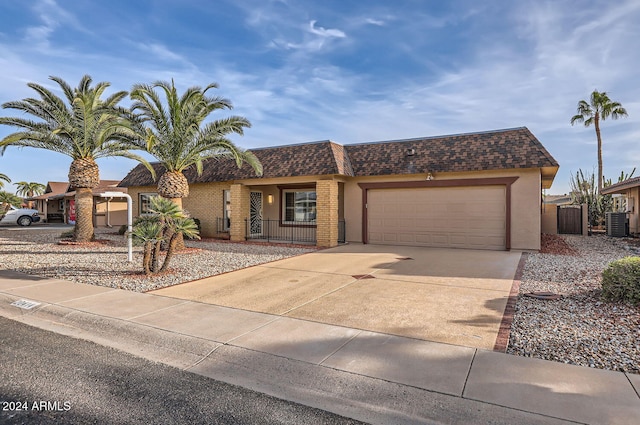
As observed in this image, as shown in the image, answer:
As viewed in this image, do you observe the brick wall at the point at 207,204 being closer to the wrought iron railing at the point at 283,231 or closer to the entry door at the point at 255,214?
the entry door at the point at 255,214

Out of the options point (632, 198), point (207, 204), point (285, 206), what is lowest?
point (285, 206)

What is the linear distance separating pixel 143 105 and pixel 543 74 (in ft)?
48.0

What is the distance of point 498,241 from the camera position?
1360 cm

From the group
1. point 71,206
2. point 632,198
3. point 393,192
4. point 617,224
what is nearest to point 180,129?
point 393,192

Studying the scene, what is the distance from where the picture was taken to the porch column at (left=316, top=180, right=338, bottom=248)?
14.8 metres

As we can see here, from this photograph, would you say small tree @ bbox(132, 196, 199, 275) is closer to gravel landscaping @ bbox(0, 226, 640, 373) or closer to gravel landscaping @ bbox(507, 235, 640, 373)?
gravel landscaping @ bbox(0, 226, 640, 373)

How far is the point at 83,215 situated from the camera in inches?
622

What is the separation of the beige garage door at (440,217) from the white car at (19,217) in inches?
1155

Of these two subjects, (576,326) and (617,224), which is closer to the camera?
(576,326)

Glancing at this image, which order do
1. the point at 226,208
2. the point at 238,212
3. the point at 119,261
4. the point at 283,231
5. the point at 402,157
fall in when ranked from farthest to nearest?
1. the point at 226,208
2. the point at 283,231
3. the point at 238,212
4. the point at 402,157
5. the point at 119,261

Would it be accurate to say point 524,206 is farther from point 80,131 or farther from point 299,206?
point 80,131

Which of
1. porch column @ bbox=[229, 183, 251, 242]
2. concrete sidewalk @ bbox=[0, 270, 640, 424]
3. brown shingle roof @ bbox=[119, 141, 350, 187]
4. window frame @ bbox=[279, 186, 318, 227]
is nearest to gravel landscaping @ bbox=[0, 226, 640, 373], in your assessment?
concrete sidewalk @ bbox=[0, 270, 640, 424]

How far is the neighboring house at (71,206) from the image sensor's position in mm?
27667

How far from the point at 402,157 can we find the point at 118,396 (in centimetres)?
1356
